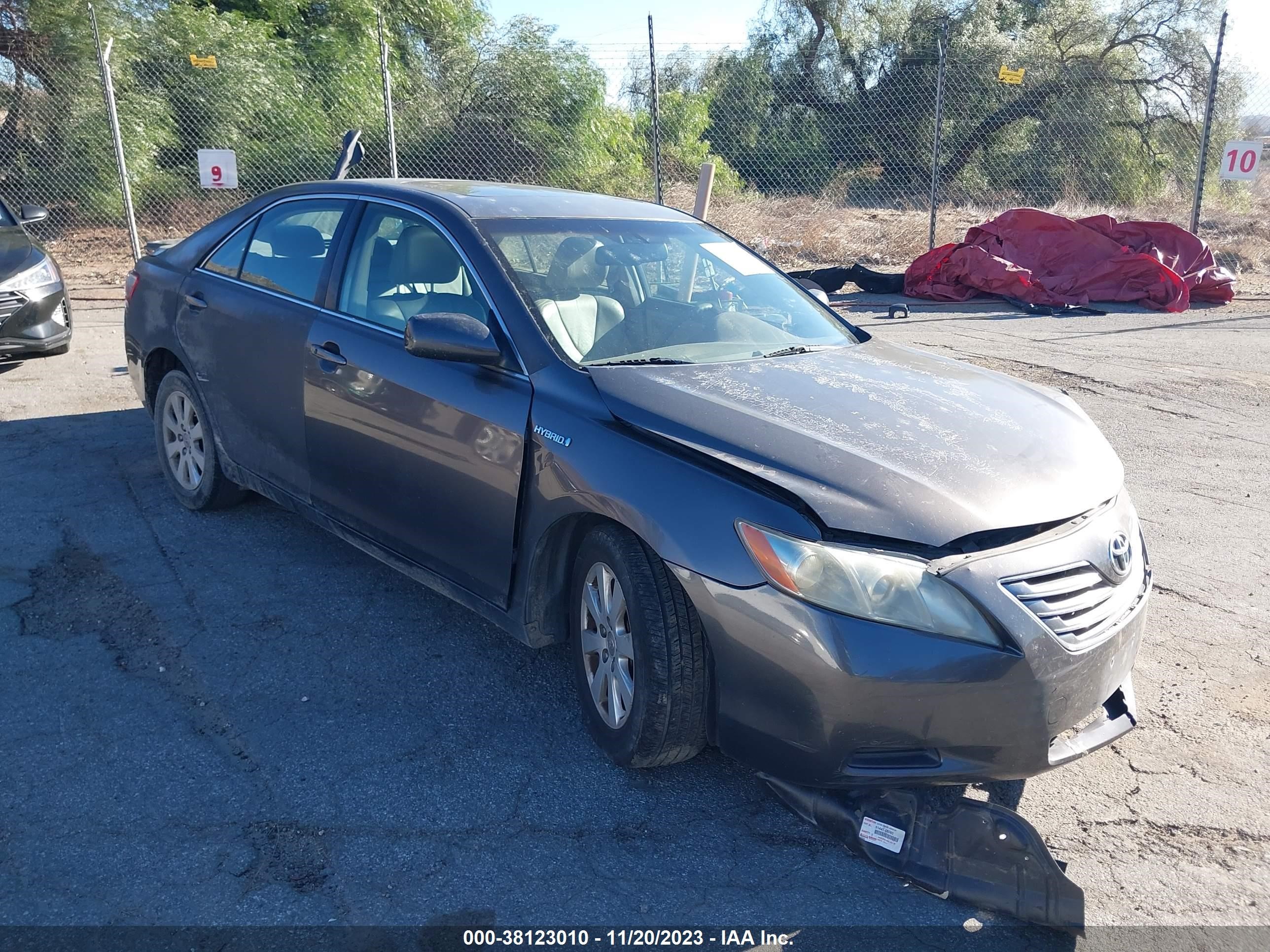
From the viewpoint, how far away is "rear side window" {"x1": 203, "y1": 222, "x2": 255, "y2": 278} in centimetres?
486

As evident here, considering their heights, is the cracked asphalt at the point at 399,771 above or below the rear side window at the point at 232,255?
below

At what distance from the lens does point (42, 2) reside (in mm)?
14375

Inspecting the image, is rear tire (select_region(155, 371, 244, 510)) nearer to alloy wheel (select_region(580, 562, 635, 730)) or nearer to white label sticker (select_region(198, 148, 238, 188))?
alloy wheel (select_region(580, 562, 635, 730))

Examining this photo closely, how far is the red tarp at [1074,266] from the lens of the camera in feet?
38.7

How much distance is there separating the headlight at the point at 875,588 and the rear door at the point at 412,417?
40.4 inches

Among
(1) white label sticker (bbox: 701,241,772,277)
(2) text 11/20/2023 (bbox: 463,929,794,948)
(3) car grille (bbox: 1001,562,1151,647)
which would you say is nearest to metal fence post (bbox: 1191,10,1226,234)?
(1) white label sticker (bbox: 701,241,772,277)

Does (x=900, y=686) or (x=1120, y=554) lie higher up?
(x=1120, y=554)

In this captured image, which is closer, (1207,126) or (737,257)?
(737,257)

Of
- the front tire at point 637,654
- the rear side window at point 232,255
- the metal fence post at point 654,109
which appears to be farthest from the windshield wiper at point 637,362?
the metal fence post at point 654,109

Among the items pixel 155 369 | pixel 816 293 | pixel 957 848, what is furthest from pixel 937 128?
pixel 957 848

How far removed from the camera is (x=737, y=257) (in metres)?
4.54

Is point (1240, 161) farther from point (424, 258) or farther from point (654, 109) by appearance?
point (424, 258)

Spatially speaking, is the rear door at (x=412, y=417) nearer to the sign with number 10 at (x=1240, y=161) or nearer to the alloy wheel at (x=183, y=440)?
the alloy wheel at (x=183, y=440)

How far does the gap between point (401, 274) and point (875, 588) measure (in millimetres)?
2298
